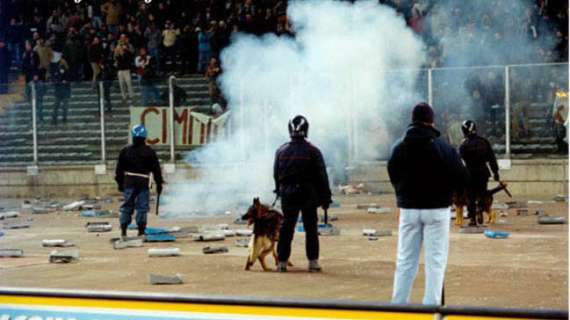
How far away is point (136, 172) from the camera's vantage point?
1884 centimetres

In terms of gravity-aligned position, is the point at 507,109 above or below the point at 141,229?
above

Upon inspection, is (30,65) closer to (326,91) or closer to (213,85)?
(213,85)

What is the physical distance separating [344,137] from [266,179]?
2234 mm

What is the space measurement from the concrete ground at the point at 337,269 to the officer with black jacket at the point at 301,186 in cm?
44

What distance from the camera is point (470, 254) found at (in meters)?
16.2

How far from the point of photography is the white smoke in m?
26.7

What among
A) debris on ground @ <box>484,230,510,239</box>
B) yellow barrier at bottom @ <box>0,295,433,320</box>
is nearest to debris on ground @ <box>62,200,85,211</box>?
debris on ground @ <box>484,230,510,239</box>

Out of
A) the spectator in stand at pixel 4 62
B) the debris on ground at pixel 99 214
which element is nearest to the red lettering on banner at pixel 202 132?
the debris on ground at pixel 99 214

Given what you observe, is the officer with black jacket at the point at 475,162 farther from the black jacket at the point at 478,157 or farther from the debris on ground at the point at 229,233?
the debris on ground at the point at 229,233

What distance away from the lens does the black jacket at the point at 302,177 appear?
46.8 ft

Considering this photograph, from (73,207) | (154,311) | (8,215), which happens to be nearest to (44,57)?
(73,207)

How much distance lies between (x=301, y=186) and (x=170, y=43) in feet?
61.0

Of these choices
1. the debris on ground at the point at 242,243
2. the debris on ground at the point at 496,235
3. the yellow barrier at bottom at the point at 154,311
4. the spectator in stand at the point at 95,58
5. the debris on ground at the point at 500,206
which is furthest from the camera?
the spectator in stand at the point at 95,58

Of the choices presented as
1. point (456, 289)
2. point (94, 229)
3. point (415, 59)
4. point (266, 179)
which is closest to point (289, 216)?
point (456, 289)
